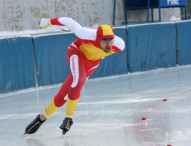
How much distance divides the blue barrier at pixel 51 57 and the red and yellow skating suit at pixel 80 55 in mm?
4756

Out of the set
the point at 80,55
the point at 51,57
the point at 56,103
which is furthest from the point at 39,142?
the point at 51,57

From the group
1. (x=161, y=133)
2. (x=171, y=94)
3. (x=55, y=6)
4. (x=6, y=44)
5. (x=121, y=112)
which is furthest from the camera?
(x=55, y=6)

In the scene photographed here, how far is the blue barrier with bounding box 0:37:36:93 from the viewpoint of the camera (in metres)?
10.3

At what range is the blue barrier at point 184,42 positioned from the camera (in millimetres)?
14297

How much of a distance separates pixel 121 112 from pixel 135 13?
1185 cm

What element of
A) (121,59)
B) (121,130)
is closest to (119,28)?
(121,59)

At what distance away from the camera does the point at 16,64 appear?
1056 centimetres

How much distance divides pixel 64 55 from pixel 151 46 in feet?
9.70

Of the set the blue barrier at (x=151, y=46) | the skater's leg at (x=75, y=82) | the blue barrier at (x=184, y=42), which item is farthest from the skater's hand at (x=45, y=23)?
the blue barrier at (x=184, y=42)

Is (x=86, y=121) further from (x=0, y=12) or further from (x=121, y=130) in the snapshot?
(x=0, y=12)

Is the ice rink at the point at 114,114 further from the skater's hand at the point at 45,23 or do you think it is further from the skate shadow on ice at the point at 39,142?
the skater's hand at the point at 45,23

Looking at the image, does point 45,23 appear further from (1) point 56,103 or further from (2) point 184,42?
(2) point 184,42

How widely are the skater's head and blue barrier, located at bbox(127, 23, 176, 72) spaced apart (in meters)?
7.18

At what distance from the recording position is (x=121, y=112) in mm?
7930
